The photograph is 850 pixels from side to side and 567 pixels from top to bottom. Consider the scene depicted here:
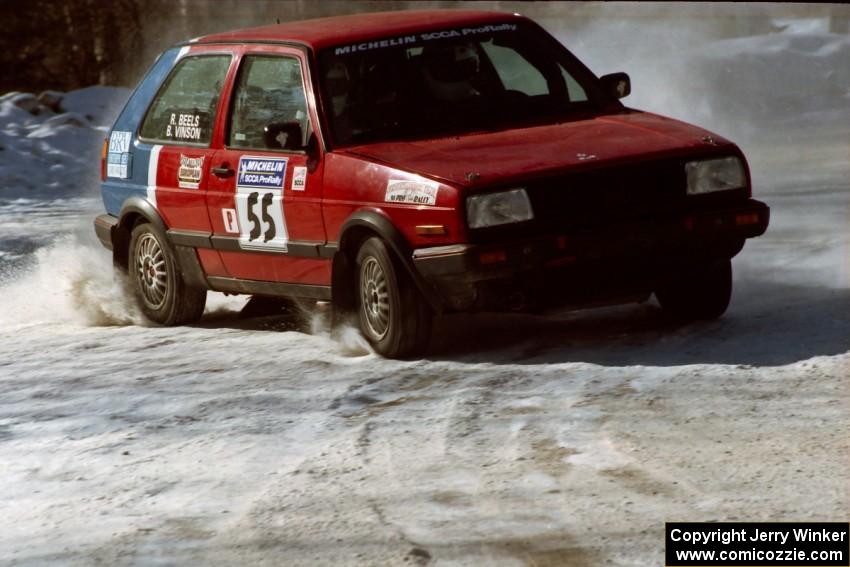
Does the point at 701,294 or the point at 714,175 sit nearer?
the point at 714,175

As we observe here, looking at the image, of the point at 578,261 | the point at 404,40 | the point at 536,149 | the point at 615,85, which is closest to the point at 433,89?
the point at 404,40

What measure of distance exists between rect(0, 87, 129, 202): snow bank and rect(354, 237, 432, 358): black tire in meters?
9.00

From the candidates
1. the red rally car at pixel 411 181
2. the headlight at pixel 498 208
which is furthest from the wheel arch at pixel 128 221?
the headlight at pixel 498 208

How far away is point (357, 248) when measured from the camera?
24.8ft

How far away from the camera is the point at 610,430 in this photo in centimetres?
582

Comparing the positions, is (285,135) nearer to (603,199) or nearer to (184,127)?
(184,127)

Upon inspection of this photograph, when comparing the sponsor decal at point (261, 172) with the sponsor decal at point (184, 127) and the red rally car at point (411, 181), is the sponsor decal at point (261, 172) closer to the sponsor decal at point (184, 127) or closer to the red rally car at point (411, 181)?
the red rally car at point (411, 181)

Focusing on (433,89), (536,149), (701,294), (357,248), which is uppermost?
(433,89)

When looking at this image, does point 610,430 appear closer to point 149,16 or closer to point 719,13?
point 149,16

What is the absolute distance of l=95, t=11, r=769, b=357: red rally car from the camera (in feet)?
22.9

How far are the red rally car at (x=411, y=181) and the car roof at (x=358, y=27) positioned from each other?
18mm

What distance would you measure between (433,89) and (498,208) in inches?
47.5

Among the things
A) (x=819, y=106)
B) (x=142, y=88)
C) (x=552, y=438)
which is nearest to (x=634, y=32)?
(x=819, y=106)

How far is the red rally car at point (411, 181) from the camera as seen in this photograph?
698 centimetres
